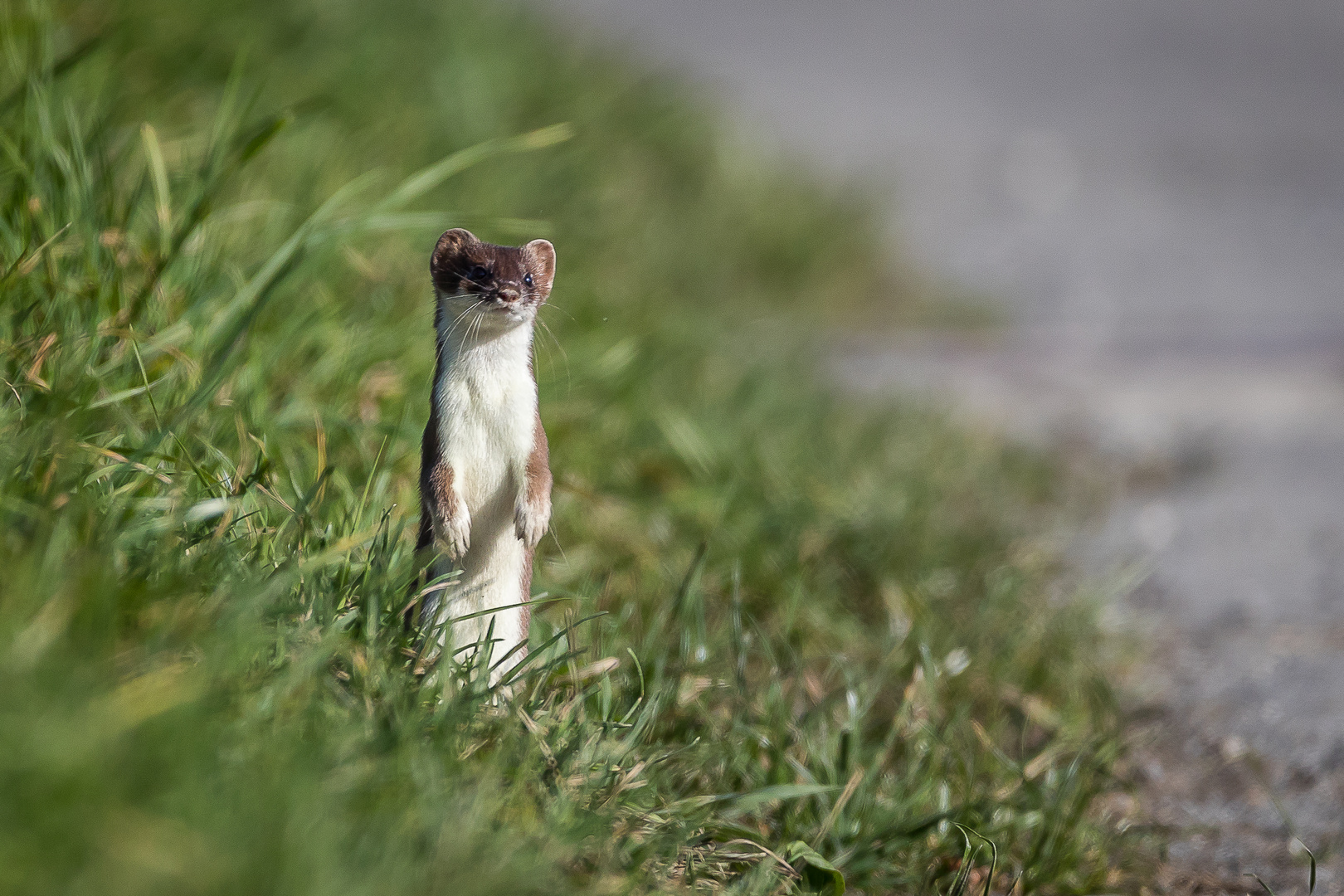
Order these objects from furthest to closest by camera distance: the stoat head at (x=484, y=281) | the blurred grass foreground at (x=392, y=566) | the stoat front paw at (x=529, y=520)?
the stoat front paw at (x=529, y=520), the stoat head at (x=484, y=281), the blurred grass foreground at (x=392, y=566)

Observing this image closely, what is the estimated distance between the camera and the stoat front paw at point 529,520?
2031mm

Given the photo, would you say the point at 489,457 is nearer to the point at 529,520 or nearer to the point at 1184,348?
the point at 529,520

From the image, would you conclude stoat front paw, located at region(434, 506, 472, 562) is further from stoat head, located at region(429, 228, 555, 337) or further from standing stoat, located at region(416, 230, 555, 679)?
stoat head, located at region(429, 228, 555, 337)

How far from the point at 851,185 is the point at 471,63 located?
3.62 meters

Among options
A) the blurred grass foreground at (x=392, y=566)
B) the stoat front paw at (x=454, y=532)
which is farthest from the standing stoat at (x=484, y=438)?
the blurred grass foreground at (x=392, y=566)

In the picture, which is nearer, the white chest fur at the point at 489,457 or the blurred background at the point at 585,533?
the blurred background at the point at 585,533

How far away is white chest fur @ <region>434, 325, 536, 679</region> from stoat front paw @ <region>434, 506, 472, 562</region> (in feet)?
0.14

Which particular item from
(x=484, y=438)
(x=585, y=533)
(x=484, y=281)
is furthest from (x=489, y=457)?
(x=585, y=533)

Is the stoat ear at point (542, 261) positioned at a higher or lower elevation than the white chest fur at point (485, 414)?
higher

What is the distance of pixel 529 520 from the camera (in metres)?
2.03

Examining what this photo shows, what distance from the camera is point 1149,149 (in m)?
10.8

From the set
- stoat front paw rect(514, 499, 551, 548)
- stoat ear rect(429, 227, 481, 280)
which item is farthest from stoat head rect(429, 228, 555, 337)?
stoat front paw rect(514, 499, 551, 548)

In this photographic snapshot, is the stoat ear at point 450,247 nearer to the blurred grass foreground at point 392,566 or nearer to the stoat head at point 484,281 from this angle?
the stoat head at point 484,281

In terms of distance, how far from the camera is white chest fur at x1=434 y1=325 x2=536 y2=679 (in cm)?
201
